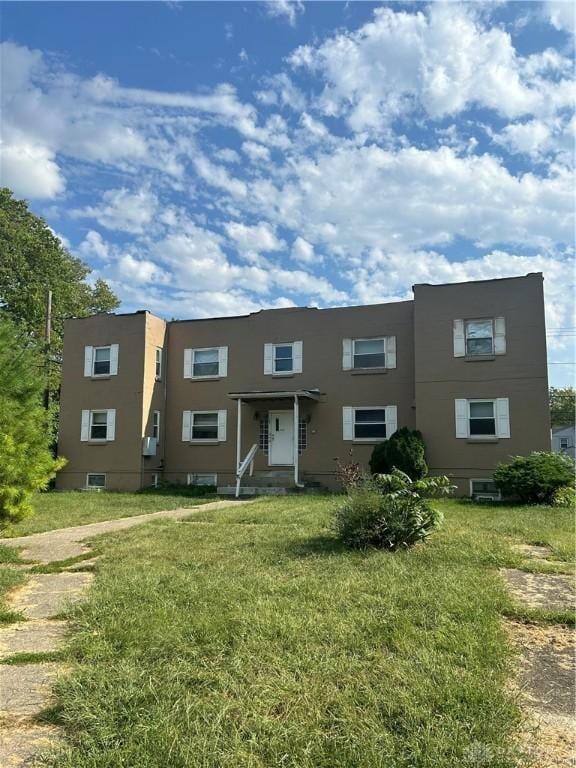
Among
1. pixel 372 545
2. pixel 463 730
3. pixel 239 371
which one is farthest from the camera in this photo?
pixel 239 371

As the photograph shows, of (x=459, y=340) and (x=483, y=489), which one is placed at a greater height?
(x=459, y=340)

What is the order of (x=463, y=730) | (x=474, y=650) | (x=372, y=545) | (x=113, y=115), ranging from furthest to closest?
(x=113, y=115) < (x=372, y=545) < (x=474, y=650) < (x=463, y=730)

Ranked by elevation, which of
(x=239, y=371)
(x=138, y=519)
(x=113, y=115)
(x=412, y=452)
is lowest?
(x=138, y=519)

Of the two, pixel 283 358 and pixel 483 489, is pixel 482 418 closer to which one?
pixel 483 489

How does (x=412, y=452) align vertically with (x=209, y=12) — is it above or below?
below

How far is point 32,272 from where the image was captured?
2745 cm

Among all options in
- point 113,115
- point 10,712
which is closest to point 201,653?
point 10,712

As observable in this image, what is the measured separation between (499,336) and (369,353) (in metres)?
3.99

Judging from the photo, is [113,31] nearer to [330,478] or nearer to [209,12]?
[209,12]

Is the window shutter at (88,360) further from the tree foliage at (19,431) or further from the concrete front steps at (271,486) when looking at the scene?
the tree foliage at (19,431)

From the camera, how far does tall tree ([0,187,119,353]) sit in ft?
85.8

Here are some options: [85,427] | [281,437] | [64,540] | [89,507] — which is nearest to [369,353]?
[281,437]

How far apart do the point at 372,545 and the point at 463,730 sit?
4306 millimetres

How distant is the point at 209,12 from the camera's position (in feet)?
27.7
